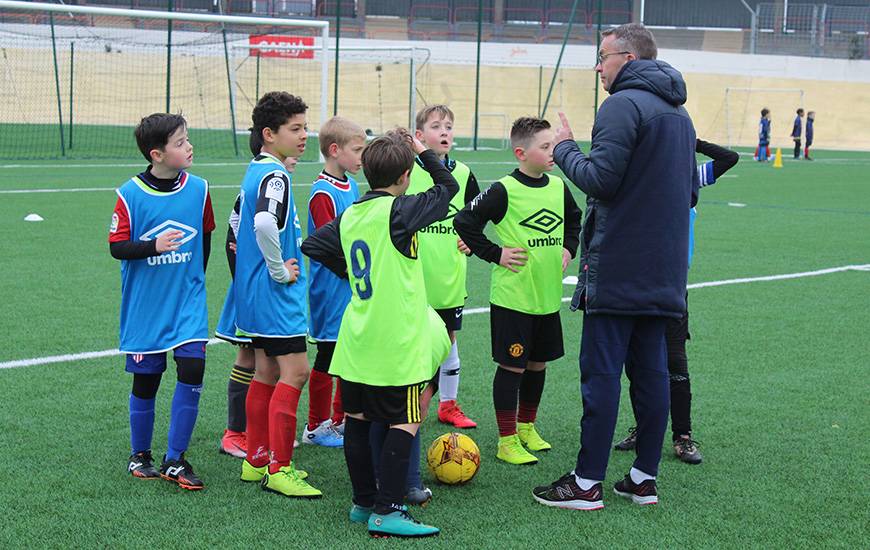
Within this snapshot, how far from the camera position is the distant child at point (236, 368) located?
486 cm

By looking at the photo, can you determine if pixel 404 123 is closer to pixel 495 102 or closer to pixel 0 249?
pixel 495 102

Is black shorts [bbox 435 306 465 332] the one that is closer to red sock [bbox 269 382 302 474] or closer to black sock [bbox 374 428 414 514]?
red sock [bbox 269 382 302 474]

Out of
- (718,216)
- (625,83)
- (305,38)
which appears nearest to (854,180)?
(718,216)

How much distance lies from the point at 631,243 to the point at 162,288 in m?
2.04

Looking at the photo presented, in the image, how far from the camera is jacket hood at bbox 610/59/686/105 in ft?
13.9

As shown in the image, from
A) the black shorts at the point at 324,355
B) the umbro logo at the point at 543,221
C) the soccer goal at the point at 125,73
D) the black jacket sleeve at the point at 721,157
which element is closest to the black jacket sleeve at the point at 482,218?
the umbro logo at the point at 543,221

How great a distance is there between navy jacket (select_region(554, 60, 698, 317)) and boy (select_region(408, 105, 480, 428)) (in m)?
1.16

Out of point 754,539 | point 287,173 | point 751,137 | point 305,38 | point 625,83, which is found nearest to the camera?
point 754,539

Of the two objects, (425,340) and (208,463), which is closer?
(425,340)

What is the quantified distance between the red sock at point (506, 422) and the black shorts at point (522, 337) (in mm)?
236

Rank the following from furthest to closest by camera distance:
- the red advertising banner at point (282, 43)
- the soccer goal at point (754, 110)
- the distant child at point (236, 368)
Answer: the soccer goal at point (754, 110) < the red advertising banner at point (282, 43) < the distant child at point (236, 368)

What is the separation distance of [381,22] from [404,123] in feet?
16.2

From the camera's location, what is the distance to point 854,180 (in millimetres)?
25359

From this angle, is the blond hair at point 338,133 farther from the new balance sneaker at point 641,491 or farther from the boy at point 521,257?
the new balance sneaker at point 641,491
